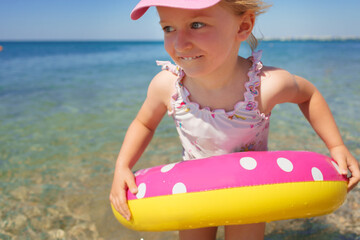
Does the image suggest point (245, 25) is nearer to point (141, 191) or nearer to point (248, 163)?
point (248, 163)

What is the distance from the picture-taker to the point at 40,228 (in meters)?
2.29

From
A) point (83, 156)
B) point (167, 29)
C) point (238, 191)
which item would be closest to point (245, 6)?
point (167, 29)

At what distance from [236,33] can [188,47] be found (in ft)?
0.91

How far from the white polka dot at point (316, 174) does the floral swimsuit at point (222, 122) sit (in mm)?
379

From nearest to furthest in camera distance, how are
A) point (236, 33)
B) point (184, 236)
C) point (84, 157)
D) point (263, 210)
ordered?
point (263, 210) → point (236, 33) → point (184, 236) → point (84, 157)

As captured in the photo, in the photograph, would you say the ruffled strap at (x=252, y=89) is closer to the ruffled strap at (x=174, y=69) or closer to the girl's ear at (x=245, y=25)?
the girl's ear at (x=245, y=25)

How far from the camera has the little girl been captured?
1.41 m

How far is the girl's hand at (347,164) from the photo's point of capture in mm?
1624

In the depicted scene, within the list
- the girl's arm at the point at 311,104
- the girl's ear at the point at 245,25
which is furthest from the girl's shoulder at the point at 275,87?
the girl's ear at the point at 245,25

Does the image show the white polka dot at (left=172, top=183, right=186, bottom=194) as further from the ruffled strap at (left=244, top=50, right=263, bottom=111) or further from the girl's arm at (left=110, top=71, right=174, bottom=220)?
the ruffled strap at (left=244, top=50, right=263, bottom=111)

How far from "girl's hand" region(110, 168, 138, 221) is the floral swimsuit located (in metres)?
0.43

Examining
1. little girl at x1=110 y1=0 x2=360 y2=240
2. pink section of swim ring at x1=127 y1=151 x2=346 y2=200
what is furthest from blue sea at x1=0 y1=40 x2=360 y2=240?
pink section of swim ring at x1=127 y1=151 x2=346 y2=200

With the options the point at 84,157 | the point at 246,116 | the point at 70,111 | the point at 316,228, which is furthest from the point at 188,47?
the point at 70,111

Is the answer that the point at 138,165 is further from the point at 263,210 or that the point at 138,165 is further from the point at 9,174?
the point at 263,210
